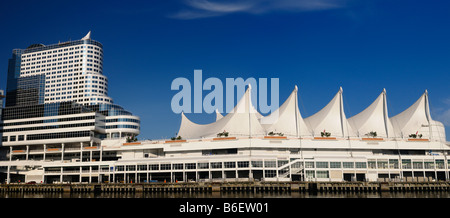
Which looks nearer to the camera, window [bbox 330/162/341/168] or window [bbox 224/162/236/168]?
window [bbox 330/162/341/168]

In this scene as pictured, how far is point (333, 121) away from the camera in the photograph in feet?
292

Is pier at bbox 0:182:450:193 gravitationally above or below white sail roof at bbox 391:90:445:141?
below

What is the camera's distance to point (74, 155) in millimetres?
97375

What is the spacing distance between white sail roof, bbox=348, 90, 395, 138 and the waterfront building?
204 millimetres

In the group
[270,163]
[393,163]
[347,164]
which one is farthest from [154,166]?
[393,163]

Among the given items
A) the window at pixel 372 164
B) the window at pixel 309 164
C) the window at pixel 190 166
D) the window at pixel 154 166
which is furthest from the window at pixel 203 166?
the window at pixel 372 164

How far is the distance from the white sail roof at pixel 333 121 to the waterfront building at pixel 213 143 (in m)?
0.20

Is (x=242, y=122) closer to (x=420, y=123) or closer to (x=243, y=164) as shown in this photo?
(x=243, y=164)

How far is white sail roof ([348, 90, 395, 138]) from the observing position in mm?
90438

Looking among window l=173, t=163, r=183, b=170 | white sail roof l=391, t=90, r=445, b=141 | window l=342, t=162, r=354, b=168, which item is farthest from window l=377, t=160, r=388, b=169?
window l=173, t=163, r=183, b=170

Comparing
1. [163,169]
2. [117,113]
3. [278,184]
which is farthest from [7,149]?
[278,184]

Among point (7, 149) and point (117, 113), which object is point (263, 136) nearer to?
point (117, 113)

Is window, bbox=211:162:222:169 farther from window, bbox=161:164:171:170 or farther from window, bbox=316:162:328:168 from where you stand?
window, bbox=316:162:328:168

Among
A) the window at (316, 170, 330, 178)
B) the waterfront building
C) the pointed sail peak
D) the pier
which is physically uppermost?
the pointed sail peak
